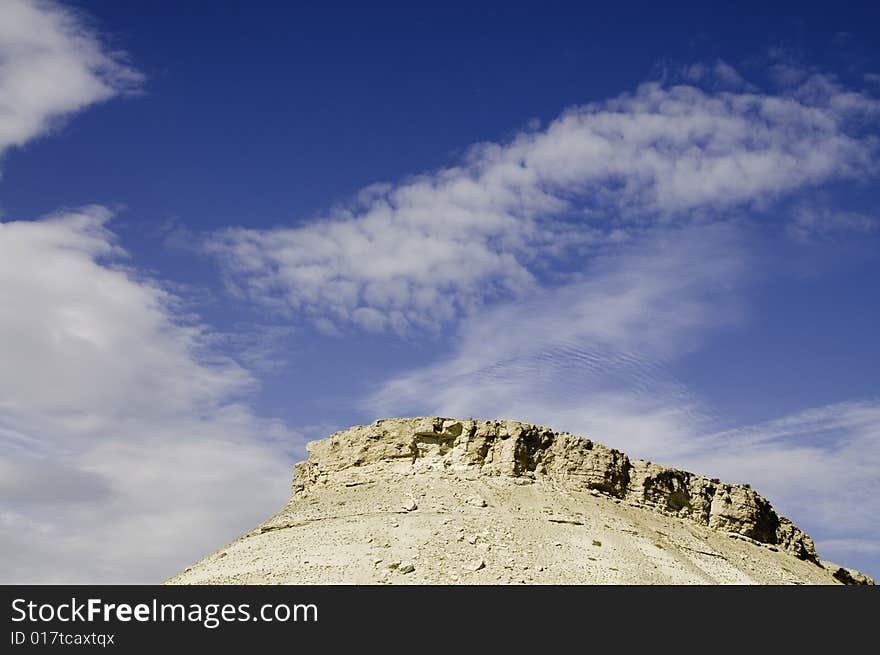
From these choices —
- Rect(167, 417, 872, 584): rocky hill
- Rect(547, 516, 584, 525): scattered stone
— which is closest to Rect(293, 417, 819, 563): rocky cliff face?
Rect(167, 417, 872, 584): rocky hill

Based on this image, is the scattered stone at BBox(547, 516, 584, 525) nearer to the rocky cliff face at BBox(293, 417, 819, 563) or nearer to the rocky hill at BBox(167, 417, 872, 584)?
the rocky hill at BBox(167, 417, 872, 584)

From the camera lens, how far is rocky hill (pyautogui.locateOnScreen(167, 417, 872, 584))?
38.8 m

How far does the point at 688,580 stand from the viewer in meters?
40.7

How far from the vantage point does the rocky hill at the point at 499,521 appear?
38750 mm

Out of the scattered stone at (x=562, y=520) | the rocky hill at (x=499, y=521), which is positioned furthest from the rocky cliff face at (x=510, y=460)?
the scattered stone at (x=562, y=520)

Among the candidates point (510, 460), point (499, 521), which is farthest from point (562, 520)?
point (510, 460)

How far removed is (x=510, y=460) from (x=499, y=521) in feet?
22.9

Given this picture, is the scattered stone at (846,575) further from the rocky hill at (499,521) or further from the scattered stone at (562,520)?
the scattered stone at (562,520)

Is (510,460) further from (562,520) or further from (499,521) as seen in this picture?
(499,521)

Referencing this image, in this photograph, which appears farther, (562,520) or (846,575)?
(846,575)

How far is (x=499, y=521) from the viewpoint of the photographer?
42406mm

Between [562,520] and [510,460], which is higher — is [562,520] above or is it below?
below
